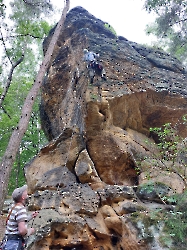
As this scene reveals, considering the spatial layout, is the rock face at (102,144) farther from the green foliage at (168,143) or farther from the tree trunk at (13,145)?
the tree trunk at (13,145)

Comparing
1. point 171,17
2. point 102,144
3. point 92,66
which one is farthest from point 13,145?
point 171,17

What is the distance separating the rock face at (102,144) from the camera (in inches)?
232

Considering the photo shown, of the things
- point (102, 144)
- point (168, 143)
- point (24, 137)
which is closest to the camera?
point (168, 143)

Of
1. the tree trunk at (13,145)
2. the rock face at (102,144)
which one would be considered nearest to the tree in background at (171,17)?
the rock face at (102,144)

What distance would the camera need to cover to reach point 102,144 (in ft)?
28.0

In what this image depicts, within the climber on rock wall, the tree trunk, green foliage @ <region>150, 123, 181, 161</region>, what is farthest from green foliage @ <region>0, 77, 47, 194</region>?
green foliage @ <region>150, 123, 181, 161</region>

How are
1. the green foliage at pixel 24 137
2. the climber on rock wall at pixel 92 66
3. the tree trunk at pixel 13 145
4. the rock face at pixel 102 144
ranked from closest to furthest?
the tree trunk at pixel 13 145 → the rock face at pixel 102 144 → the climber on rock wall at pixel 92 66 → the green foliage at pixel 24 137

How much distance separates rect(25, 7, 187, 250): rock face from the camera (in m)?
5.89

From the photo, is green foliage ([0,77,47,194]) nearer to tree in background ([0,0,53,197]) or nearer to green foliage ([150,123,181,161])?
tree in background ([0,0,53,197])

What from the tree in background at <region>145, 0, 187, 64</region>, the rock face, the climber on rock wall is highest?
the tree in background at <region>145, 0, 187, 64</region>

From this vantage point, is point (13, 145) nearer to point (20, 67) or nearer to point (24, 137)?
point (24, 137)

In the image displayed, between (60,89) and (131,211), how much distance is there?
23.3ft

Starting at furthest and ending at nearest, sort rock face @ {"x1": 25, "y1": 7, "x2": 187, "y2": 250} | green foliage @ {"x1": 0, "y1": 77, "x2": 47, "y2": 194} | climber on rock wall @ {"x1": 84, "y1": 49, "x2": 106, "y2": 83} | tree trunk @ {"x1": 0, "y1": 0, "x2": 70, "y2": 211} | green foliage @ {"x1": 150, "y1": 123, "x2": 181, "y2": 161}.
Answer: green foliage @ {"x1": 0, "y1": 77, "x2": 47, "y2": 194}, climber on rock wall @ {"x1": 84, "y1": 49, "x2": 106, "y2": 83}, green foliage @ {"x1": 150, "y1": 123, "x2": 181, "y2": 161}, rock face @ {"x1": 25, "y1": 7, "x2": 187, "y2": 250}, tree trunk @ {"x1": 0, "y1": 0, "x2": 70, "y2": 211}

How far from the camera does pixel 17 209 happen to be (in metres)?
3.28
